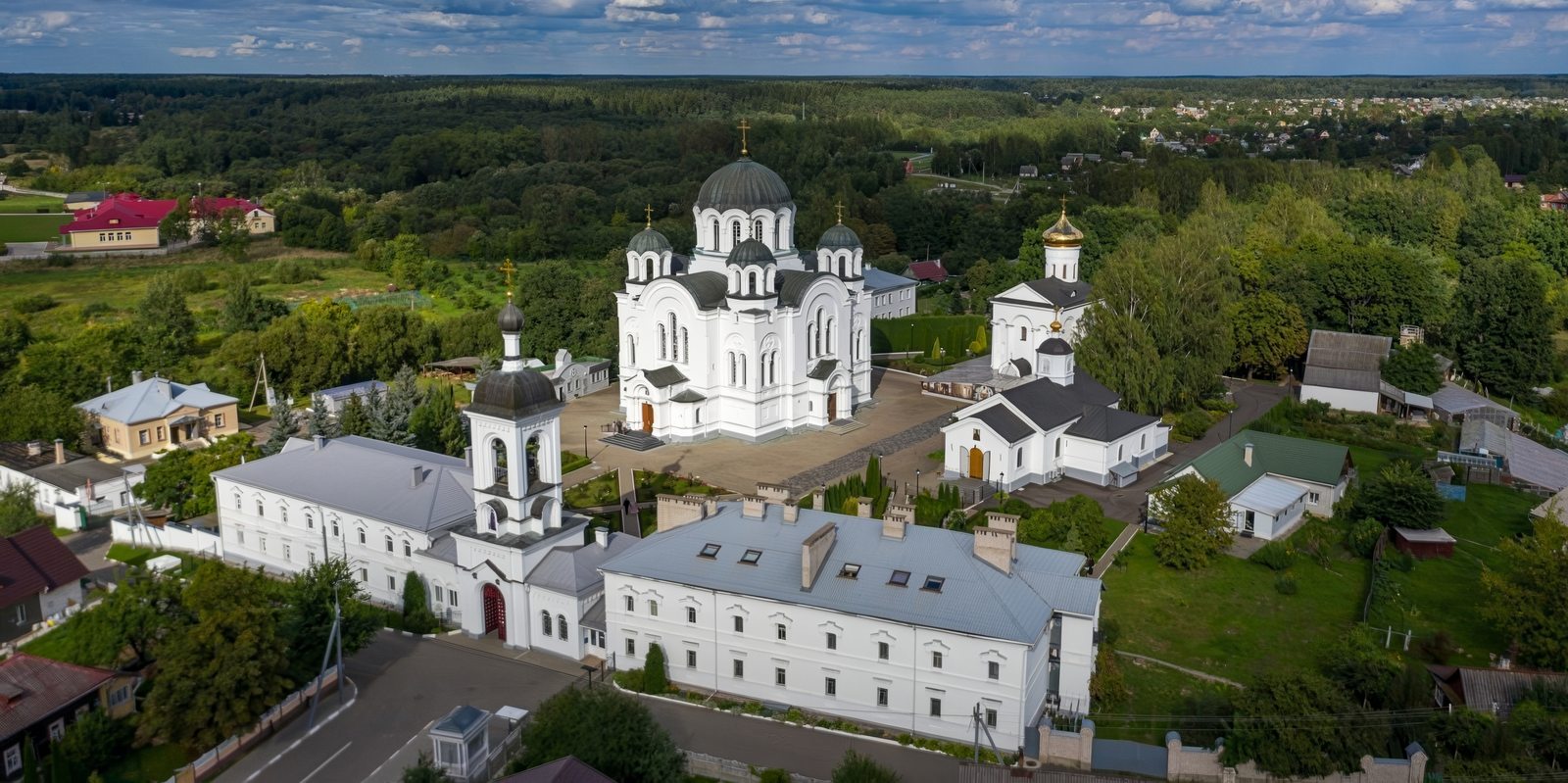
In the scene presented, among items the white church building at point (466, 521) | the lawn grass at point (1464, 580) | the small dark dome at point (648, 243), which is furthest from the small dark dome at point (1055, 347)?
the white church building at point (466, 521)

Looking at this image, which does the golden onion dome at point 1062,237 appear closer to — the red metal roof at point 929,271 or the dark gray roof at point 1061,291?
the dark gray roof at point 1061,291

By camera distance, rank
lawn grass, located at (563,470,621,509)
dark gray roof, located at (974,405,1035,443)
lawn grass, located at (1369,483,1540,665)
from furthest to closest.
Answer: dark gray roof, located at (974,405,1035,443), lawn grass, located at (563,470,621,509), lawn grass, located at (1369,483,1540,665)

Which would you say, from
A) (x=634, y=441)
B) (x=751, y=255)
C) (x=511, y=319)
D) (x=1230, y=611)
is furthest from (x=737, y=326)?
(x=1230, y=611)

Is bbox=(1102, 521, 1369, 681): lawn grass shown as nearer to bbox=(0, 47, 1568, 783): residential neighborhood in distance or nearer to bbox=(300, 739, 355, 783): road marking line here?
bbox=(0, 47, 1568, 783): residential neighborhood in distance

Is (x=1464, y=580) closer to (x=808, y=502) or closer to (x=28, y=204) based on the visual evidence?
(x=808, y=502)

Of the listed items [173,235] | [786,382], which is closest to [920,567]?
[786,382]

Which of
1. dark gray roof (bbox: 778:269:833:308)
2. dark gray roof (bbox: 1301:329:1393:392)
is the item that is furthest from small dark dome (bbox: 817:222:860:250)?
dark gray roof (bbox: 1301:329:1393:392)
